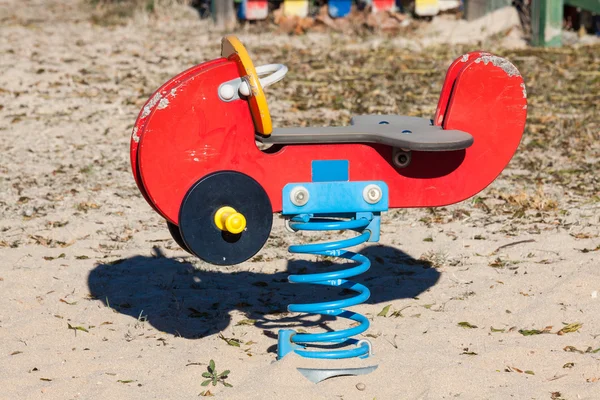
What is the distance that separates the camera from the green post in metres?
8.95

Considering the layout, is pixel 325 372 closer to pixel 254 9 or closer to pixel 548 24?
pixel 548 24

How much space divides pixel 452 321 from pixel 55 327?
168 cm

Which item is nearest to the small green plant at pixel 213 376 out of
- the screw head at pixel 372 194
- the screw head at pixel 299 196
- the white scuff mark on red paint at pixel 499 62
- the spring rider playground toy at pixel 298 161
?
the spring rider playground toy at pixel 298 161

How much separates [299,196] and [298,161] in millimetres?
128

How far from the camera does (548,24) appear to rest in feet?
29.4

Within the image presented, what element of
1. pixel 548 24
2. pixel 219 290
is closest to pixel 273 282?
pixel 219 290

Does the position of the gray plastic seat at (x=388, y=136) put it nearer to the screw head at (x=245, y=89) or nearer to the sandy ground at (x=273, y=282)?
the screw head at (x=245, y=89)

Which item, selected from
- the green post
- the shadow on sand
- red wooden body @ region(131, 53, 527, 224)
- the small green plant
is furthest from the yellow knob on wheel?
the green post

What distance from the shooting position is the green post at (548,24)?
8953 millimetres

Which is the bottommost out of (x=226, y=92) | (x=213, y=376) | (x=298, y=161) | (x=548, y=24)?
(x=213, y=376)

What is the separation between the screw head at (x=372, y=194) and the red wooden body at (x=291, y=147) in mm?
49

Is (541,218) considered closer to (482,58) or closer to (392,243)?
(392,243)

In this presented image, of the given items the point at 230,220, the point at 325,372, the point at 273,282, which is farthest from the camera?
the point at 273,282

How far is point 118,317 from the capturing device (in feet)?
13.1
